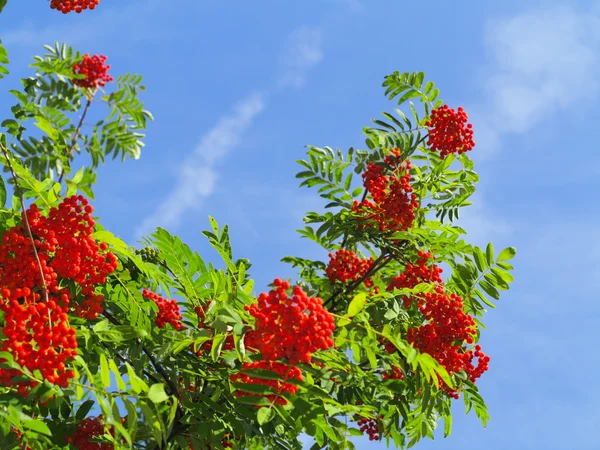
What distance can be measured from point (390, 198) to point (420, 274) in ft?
2.57

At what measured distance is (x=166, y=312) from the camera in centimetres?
612

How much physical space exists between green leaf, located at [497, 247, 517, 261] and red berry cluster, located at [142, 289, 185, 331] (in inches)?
105

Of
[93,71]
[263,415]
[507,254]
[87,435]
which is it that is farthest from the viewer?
[93,71]

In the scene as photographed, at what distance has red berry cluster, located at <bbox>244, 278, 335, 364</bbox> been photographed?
4.14 meters

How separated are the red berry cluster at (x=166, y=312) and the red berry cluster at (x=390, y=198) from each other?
7.32ft

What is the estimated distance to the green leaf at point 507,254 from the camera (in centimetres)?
605

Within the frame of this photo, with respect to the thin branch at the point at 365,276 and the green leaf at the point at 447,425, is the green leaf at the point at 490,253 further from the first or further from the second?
the green leaf at the point at 447,425

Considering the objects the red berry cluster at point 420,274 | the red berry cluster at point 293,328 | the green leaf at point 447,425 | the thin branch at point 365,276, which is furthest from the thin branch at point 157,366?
the green leaf at point 447,425

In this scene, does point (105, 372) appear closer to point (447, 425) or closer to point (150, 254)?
point (150, 254)

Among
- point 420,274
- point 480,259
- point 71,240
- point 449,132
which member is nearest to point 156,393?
point 71,240

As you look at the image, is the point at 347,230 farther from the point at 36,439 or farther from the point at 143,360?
the point at 36,439

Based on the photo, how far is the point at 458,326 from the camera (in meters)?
5.85

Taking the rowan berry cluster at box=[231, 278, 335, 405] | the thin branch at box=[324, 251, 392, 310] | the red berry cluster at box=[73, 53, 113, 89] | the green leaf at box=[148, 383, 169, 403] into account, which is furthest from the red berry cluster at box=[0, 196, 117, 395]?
the red berry cluster at box=[73, 53, 113, 89]

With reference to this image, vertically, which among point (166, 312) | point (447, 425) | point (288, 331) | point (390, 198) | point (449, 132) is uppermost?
point (449, 132)
